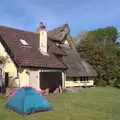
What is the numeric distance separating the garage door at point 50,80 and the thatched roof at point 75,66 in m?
4.30

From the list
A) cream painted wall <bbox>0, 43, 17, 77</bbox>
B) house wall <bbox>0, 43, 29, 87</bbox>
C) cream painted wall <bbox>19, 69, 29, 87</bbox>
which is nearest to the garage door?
cream painted wall <bbox>19, 69, 29, 87</bbox>

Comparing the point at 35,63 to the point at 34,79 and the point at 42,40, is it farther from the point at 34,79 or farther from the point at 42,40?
the point at 42,40

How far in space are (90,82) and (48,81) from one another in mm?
12032

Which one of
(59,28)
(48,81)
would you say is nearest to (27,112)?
(48,81)

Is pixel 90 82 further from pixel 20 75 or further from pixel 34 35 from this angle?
pixel 20 75

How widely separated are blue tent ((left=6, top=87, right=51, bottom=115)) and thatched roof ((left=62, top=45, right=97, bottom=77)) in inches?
711

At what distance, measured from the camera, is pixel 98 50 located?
1715 inches

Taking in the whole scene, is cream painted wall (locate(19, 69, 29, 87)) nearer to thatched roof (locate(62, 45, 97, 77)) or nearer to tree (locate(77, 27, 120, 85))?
thatched roof (locate(62, 45, 97, 77))

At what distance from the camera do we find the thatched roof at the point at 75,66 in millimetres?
34444

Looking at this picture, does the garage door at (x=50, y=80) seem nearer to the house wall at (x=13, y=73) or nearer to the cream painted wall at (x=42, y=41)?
the house wall at (x=13, y=73)

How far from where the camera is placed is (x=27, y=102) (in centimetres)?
1463

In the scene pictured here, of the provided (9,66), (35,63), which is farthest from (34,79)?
(9,66)

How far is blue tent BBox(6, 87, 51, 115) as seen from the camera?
47.4 feet

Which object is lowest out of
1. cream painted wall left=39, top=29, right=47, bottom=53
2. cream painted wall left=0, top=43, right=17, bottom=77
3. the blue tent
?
the blue tent
